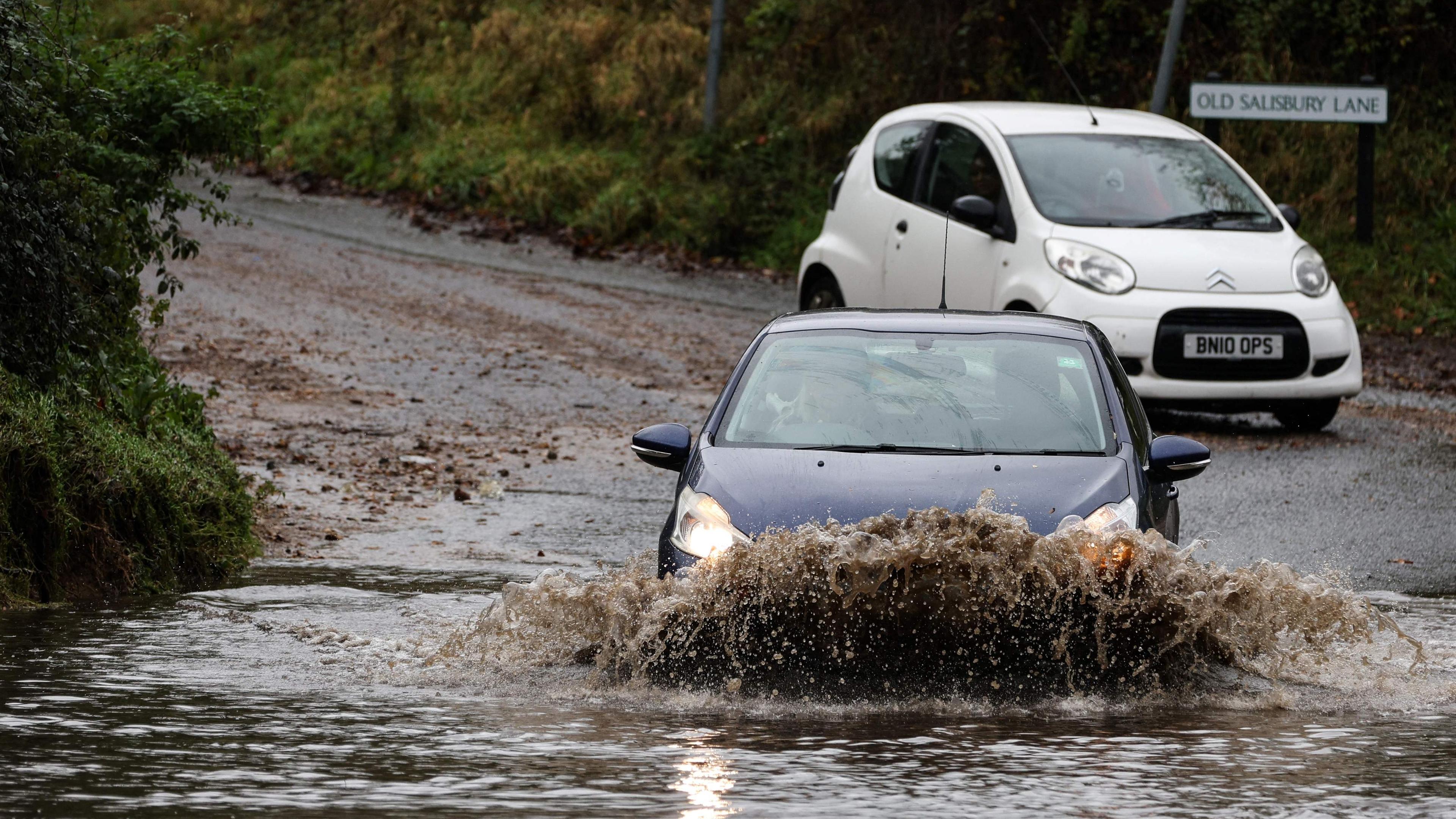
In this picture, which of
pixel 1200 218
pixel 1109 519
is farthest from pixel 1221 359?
pixel 1109 519

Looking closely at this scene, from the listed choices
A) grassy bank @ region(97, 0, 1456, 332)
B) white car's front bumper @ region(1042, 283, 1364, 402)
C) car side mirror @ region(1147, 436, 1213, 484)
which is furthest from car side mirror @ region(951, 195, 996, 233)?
grassy bank @ region(97, 0, 1456, 332)

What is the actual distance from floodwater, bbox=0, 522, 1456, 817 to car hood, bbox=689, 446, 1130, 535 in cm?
44

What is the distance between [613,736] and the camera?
588 cm

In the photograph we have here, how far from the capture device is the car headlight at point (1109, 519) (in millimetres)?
6336

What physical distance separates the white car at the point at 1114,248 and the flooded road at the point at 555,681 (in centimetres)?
58

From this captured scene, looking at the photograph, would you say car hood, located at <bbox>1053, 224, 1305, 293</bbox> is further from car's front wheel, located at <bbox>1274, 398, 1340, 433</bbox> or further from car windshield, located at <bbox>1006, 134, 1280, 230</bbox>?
car's front wheel, located at <bbox>1274, 398, 1340, 433</bbox>

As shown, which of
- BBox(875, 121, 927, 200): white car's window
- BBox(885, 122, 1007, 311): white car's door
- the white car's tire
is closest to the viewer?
BBox(885, 122, 1007, 311): white car's door

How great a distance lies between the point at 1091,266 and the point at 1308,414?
1795mm

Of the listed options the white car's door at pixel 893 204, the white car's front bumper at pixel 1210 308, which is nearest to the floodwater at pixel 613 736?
the white car's front bumper at pixel 1210 308

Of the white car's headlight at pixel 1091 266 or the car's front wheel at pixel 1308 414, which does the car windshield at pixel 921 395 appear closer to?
the white car's headlight at pixel 1091 266

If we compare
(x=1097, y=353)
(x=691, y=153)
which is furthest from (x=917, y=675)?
(x=691, y=153)

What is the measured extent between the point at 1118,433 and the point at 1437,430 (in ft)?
22.6

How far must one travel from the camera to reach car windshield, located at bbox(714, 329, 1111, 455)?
7.18m

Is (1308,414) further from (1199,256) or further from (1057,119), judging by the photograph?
(1057,119)
